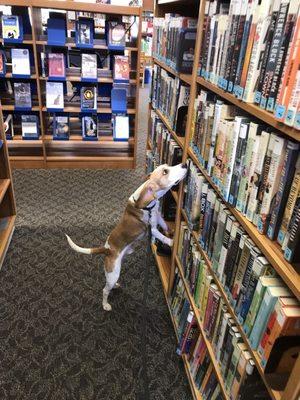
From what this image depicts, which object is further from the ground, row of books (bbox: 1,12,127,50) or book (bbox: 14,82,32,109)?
row of books (bbox: 1,12,127,50)

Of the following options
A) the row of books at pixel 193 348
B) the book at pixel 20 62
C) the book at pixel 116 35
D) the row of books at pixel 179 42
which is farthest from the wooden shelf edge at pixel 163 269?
the book at pixel 20 62

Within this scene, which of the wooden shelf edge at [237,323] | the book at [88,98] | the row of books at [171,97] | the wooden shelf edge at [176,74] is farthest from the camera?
the book at [88,98]

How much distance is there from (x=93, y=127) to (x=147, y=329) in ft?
8.81

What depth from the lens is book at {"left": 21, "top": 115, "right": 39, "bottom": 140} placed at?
153 inches

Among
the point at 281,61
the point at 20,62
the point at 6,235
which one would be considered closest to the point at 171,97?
the point at 281,61

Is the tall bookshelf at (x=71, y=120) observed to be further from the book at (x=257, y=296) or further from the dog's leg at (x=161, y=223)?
the book at (x=257, y=296)

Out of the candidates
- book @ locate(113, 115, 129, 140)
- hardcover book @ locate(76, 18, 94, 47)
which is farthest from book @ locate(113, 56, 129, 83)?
book @ locate(113, 115, 129, 140)

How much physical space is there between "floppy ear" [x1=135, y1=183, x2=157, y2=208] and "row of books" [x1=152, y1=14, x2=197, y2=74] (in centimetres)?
68

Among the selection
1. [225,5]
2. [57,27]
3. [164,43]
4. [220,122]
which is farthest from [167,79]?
[57,27]

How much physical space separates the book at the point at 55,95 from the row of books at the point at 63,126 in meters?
0.15

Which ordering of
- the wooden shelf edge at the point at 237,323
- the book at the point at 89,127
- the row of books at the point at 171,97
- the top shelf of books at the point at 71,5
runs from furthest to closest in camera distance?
1. the book at the point at 89,127
2. the top shelf of books at the point at 71,5
3. the row of books at the point at 171,97
4. the wooden shelf edge at the point at 237,323

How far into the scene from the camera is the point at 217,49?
130cm

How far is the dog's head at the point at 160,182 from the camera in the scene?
1759 millimetres

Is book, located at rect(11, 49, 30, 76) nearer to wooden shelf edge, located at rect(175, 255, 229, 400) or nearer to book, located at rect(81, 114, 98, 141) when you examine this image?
book, located at rect(81, 114, 98, 141)
